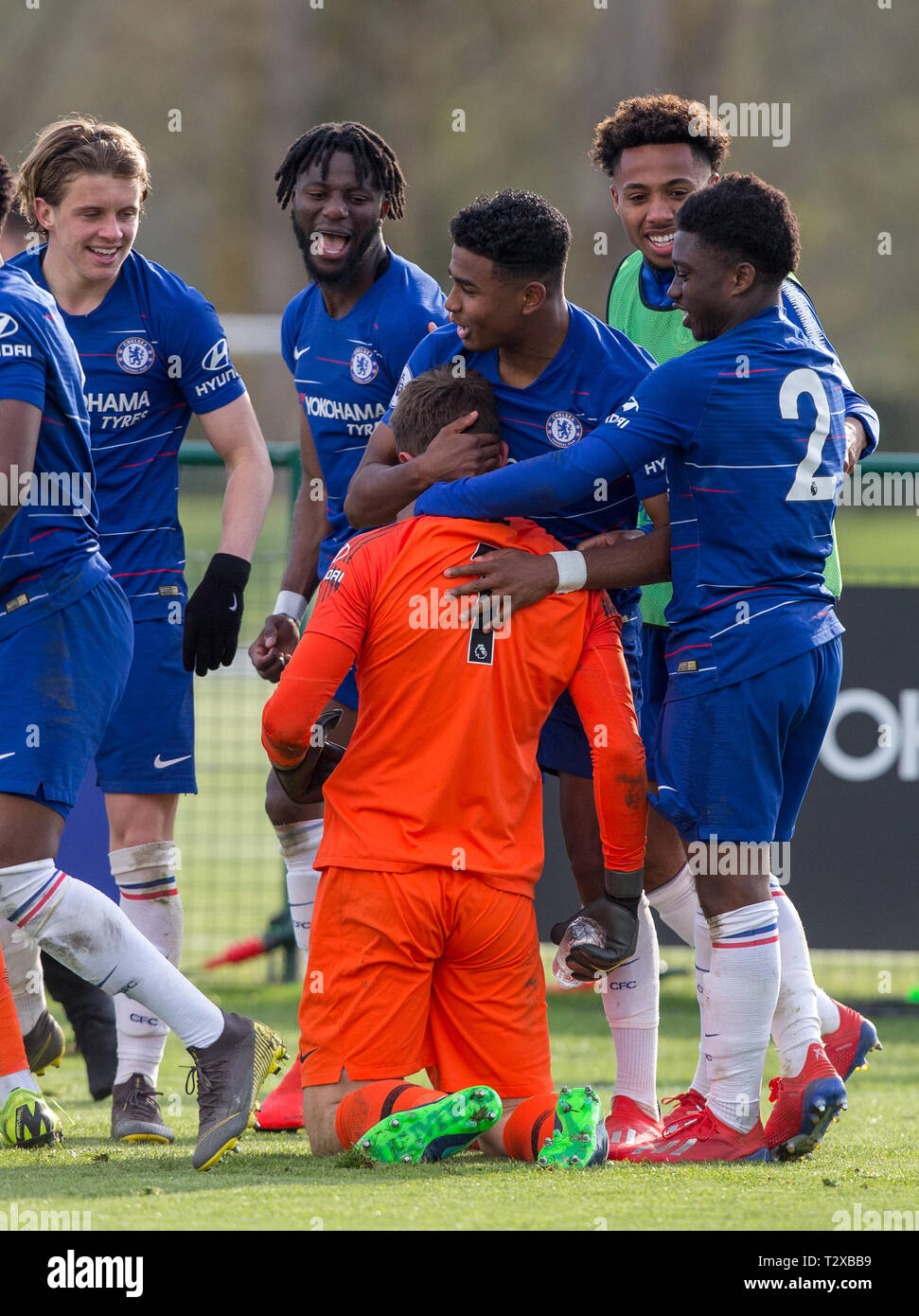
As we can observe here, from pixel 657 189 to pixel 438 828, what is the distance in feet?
6.05

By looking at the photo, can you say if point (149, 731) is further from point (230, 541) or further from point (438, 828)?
point (438, 828)

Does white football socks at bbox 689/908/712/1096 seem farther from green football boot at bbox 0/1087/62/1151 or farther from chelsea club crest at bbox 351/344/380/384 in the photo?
chelsea club crest at bbox 351/344/380/384

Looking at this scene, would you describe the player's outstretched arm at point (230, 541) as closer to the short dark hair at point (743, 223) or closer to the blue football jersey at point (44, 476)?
the blue football jersey at point (44, 476)

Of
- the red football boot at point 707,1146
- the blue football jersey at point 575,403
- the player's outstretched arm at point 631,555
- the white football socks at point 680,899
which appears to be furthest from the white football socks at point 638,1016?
the blue football jersey at point 575,403

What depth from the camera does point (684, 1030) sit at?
6492mm

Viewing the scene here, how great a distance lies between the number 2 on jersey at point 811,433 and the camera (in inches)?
145

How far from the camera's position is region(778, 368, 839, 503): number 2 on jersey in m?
3.69

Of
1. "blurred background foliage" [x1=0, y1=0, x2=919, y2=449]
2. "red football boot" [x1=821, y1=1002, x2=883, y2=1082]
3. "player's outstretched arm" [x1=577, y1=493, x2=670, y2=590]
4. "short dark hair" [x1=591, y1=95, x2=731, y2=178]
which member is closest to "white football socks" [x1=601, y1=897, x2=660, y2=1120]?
"red football boot" [x1=821, y1=1002, x2=883, y2=1082]

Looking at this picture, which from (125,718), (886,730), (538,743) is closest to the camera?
(538,743)

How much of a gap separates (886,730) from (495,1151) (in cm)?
322

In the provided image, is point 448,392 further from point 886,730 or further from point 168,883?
point 886,730

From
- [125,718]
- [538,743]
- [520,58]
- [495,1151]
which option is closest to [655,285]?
[538,743]

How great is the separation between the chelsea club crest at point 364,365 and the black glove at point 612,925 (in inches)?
60.9

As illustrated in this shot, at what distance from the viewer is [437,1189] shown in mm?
3211
